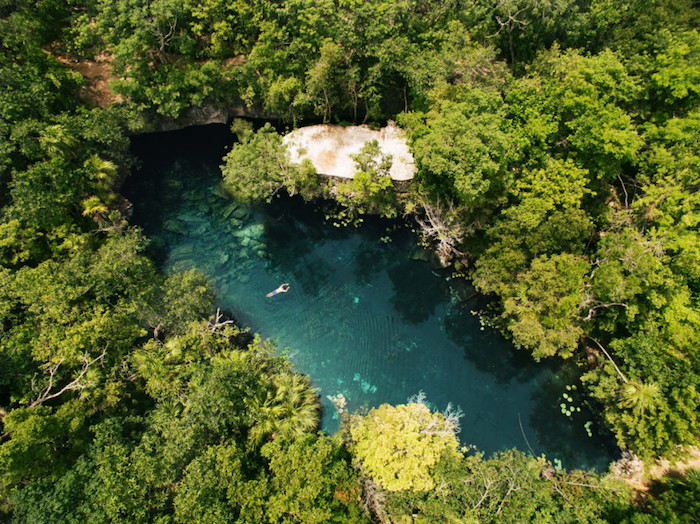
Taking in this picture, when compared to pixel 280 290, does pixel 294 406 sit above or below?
below

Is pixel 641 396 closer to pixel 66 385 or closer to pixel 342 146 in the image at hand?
pixel 342 146

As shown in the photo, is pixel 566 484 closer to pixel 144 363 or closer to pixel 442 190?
pixel 442 190

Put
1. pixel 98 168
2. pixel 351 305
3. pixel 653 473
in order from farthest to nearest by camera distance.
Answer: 1. pixel 351 305
2. pixel 98 168
3. pixel 653 473

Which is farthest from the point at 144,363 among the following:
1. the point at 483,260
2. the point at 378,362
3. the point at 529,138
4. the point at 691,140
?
the point at 691,140

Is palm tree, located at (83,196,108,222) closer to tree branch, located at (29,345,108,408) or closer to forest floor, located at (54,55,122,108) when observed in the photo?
forest floor, located at (54,55,122,108)

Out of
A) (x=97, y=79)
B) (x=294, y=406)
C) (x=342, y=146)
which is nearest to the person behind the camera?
(x=294, y=406)

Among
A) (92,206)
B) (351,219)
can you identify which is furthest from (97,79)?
(351,219)

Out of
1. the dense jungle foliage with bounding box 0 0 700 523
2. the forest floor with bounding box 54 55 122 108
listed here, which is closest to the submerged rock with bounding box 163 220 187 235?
the dense jungle foliage with bounding box 0 0 700 523
